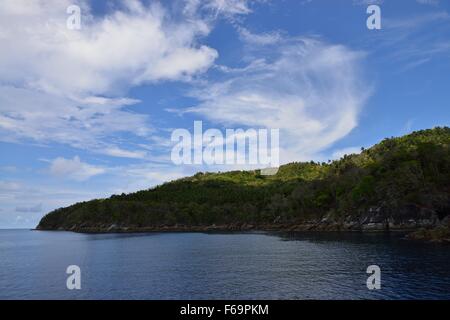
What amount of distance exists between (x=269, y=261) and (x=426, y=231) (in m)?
62.1

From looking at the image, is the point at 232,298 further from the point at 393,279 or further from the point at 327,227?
the point at 327,227

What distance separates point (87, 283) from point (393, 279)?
50.2m

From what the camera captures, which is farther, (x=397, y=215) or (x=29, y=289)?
(x=397, y=215)

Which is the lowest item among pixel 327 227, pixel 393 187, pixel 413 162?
pixel 327 227

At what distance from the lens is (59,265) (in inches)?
3514

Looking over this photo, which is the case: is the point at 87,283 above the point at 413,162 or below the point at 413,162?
below

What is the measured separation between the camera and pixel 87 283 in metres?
63.9

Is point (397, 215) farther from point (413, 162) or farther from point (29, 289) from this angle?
point (29, 289)
